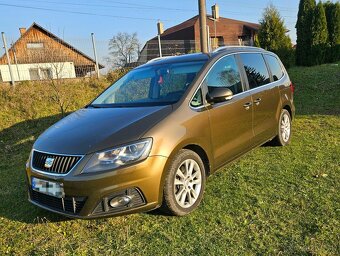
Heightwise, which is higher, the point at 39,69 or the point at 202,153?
the point at 39,69

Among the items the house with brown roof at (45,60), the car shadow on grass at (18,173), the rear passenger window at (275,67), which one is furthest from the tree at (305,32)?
the car shadow on grass at (18,173)

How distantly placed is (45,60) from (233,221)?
29.4 feet

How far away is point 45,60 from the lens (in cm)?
1055

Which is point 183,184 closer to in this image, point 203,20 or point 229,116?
point 229,116

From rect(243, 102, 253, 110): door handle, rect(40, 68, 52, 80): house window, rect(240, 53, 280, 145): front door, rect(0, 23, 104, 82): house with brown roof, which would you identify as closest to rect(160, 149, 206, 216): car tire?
rect(243, 102, 253, 110): door handle

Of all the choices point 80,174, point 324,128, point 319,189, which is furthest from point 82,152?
point 324,128

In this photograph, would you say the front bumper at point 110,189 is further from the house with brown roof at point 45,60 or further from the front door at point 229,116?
the house with brown roof at point 45,60

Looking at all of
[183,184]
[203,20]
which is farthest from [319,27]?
[183,184]

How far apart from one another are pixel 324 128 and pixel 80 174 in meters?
5.63

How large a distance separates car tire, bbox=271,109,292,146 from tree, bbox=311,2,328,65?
1230cm

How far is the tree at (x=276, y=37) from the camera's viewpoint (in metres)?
17.1

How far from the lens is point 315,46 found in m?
16.8

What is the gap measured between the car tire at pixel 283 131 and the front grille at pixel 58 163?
3709mm

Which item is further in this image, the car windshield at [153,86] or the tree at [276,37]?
the tree at [276,37]
